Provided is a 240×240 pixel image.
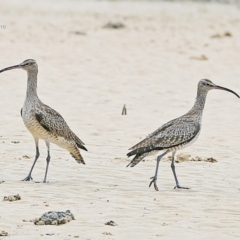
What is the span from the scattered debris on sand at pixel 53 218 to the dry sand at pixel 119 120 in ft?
0.24

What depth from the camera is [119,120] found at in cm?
1548

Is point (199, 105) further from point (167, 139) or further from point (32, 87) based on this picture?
point (32, 87)

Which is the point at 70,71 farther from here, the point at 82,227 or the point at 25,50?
Answer: the point at 82,227

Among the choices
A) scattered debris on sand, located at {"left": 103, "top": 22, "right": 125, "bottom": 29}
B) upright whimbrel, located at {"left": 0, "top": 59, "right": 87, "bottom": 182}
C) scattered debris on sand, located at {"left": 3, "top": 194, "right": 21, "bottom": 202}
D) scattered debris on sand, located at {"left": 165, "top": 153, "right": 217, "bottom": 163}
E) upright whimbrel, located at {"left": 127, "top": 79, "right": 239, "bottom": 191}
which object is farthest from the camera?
scattered debris on sand, located at {"left": 103, "top": 22, "right": 125, "bottom": 29}

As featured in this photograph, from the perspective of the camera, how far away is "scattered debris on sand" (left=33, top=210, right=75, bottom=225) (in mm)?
8709

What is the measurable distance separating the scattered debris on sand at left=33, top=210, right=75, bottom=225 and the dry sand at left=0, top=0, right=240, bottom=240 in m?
0.07

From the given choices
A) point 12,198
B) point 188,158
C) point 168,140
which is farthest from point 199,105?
point 12,198

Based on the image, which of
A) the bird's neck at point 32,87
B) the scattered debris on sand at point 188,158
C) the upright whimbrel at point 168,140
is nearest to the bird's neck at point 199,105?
the upright whimbrel at point 168,140

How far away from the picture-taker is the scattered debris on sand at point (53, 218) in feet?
28.6

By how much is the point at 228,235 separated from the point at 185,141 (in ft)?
8.23

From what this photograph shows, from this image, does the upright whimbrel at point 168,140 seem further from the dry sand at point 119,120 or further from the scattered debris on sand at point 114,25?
the scattered debris on sand at point 114,25

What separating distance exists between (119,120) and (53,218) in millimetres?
6840

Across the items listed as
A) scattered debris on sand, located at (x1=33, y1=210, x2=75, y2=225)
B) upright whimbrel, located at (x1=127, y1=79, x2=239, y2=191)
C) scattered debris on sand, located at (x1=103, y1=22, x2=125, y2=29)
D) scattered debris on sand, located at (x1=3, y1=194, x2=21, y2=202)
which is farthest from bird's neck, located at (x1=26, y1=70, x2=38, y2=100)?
scattered debris on sand, located at (x1=103, y1=22, x2=125, y2=29)

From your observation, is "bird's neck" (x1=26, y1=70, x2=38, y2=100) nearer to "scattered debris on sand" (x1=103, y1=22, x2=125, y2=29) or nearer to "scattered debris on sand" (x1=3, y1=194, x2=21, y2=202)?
"scattered debris on sand" (x1=3, y1=194, x2=21, y2=202)
